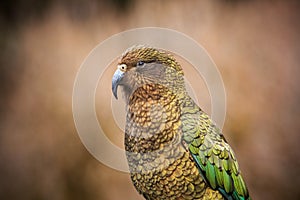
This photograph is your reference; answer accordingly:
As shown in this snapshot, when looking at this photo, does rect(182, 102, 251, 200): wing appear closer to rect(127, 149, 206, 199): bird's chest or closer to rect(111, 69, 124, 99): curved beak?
rect(127, 149, 206, 199): bird's chest

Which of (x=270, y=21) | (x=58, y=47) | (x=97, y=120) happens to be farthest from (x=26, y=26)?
(x=270, y=21)

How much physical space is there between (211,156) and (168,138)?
5.8 inches

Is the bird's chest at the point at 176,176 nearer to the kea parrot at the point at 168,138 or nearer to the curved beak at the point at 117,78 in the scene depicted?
the kea parrot at the point at 168,138

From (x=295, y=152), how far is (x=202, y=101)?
39cm

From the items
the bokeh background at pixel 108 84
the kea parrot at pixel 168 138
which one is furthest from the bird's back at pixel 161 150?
the bokeh background at pixel 108 84

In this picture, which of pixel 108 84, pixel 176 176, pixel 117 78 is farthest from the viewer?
pixel 108 84

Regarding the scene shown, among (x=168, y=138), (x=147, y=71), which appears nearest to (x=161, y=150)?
(x=168, y=138)

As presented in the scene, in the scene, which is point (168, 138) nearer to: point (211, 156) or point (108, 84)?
point (211, 156)

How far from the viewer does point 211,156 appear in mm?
1502

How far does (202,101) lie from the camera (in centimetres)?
174

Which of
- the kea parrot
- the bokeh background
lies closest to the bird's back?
the kea parrot

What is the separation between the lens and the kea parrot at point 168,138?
1.49m

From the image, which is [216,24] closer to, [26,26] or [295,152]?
[295,152]

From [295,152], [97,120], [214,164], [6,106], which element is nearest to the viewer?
[214,164]
